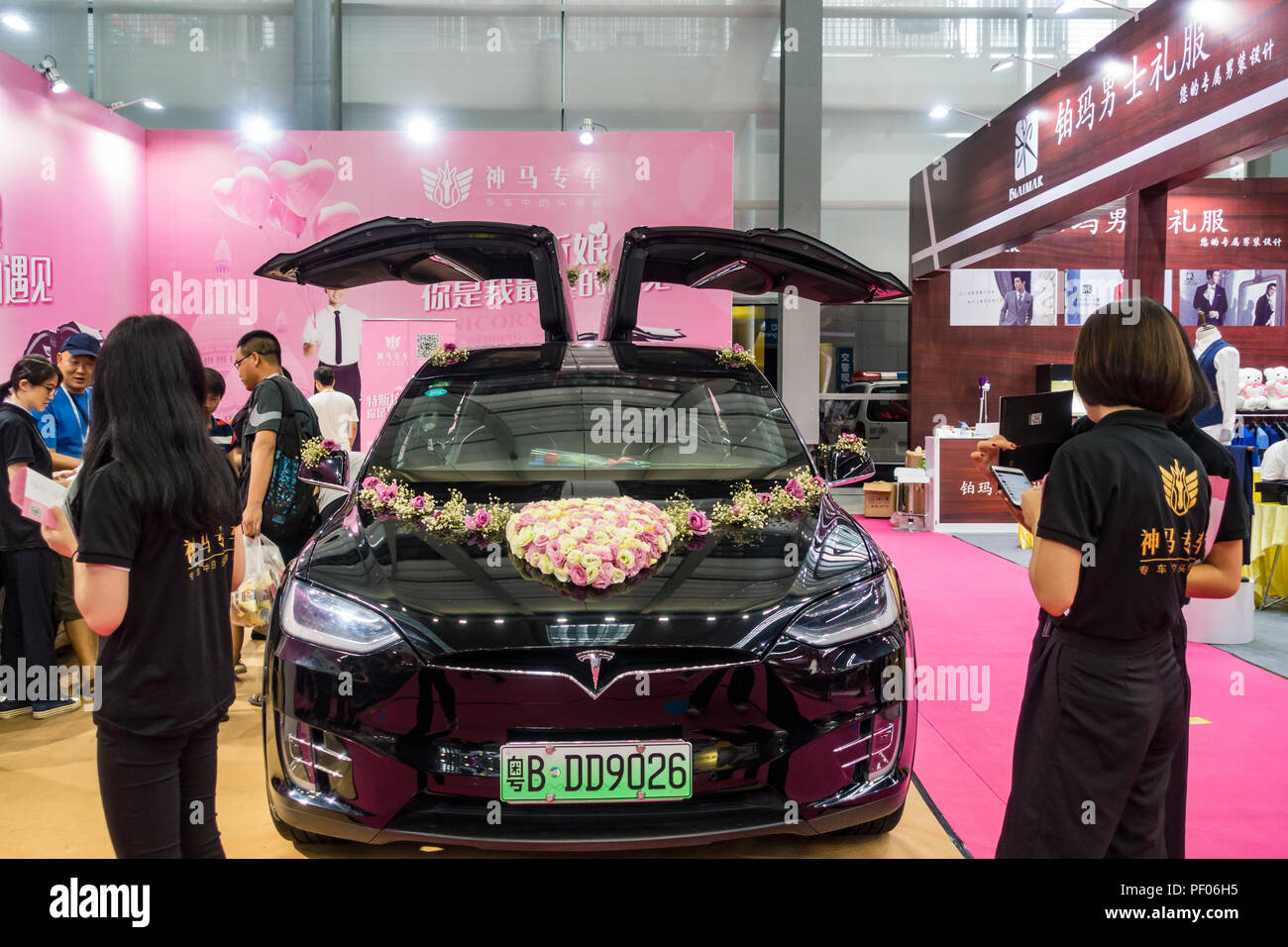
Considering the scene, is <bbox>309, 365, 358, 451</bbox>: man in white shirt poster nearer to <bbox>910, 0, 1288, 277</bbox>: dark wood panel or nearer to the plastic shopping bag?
the plastic shopping bag

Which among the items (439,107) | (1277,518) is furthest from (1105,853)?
(439,107)

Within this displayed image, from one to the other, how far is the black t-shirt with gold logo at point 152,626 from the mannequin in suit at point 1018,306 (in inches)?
399

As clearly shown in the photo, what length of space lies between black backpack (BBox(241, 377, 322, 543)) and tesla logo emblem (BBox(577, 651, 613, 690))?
2.15 metres

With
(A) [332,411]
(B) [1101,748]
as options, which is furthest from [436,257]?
(B) [1101,748]

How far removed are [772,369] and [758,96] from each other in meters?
3.39

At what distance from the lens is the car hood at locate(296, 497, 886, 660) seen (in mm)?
1908

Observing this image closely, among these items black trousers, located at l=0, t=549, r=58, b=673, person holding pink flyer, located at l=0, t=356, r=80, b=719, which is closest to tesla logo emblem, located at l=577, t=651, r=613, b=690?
person holding pink flyer, located at l=0, t=356, r=80, b=719

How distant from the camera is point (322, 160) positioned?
8.54 metres

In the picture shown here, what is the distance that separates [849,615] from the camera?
2.05 metres

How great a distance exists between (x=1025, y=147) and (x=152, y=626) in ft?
25.5

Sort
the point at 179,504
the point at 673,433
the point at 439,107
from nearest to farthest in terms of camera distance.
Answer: the point at 179,504 → the point at 673,433 → the point at 439,107

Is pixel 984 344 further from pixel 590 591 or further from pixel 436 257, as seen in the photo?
pixel 590 591

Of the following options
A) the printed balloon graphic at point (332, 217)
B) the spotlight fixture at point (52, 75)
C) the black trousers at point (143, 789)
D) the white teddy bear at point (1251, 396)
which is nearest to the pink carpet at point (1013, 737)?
the black trousers at point (143, 789)

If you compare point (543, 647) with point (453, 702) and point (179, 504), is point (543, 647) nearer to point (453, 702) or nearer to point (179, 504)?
point (453, 702)
